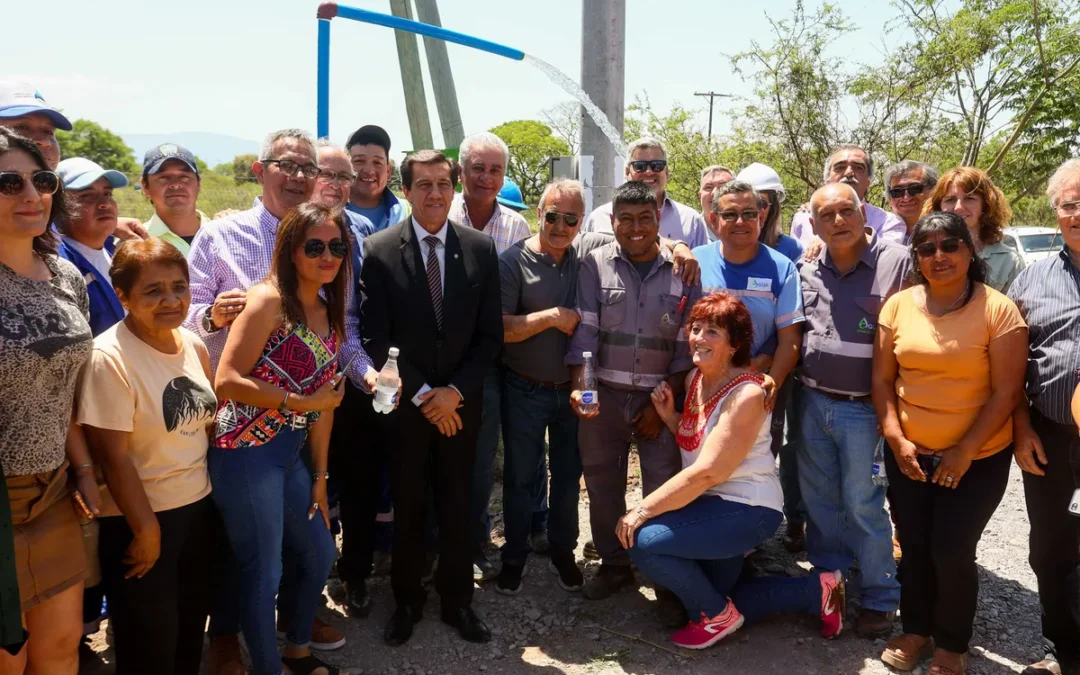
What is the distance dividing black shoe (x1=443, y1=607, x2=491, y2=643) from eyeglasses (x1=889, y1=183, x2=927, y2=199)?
12.0ft

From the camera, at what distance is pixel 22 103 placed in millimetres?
3828

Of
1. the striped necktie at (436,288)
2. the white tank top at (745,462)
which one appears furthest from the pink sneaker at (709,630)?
the striped necktie at (436,288)

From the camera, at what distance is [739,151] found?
11.5 m

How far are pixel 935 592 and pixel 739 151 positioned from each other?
8621mm

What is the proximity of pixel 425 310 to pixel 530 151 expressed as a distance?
34221mm

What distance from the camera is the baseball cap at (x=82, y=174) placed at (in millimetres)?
3682

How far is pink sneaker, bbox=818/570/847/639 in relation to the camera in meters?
4.11

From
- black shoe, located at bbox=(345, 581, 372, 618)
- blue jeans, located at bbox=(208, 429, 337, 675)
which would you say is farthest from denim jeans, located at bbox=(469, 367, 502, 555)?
blue jeans, located at bbox=(208, 429, 337, 675)

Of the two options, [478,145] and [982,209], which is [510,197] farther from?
[982,209]

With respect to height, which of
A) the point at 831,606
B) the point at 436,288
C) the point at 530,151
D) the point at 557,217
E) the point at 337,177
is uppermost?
the point at 530,151

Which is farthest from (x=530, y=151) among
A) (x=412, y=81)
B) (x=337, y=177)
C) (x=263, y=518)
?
(x=263, y=518)

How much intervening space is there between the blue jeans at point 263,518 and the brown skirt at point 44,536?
579mm

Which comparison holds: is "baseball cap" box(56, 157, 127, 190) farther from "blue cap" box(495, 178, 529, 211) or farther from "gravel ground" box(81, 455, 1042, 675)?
"blue cap" box(495, 178, 529, 211)

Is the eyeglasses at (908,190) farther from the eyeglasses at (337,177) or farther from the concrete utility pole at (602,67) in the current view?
the eyeglasses at (337,177)
